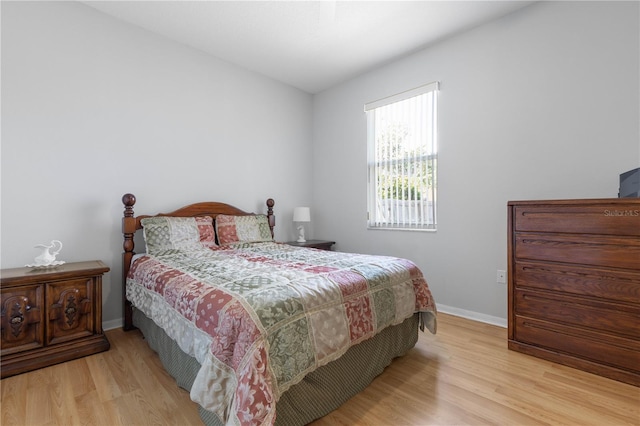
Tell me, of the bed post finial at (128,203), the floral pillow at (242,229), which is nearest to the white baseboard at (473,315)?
the floral pillow at (242,229)

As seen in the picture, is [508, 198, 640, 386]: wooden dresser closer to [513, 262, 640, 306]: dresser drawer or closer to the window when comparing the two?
[513, 262, 640, 306]: dresser drawer

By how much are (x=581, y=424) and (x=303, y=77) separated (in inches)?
152

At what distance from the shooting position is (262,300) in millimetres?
1269

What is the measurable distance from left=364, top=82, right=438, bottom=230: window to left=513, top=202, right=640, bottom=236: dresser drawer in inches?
38.7

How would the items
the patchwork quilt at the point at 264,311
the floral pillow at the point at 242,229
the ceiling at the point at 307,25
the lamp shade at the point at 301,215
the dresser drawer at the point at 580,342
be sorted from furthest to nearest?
the lamp shade at the point at 301,215 → the floral pillow at the point at 242,229 → the ceiling at the point at 307,25 → the dresser drawer at the point at 580,342 → the patchwork quilt at the point at 264,311

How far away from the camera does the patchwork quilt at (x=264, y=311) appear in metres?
1.14

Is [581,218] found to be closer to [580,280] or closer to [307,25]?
[580,280]

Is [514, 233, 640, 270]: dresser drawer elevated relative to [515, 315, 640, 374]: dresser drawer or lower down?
elevated

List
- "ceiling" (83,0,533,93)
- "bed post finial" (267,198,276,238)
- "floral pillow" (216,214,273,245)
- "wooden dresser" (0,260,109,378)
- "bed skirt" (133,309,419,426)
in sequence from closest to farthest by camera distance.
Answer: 1. "bed skirt" (133,309,419,426)
2. "wooden dresser" (0,260,109,378)
3. "ceiling" (83,0,533,93)
4. "floral pillow" (216,214,273,245)
5. "bed post finial" (267,198,276,238)

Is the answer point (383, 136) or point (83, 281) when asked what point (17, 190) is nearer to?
point (83, 281)

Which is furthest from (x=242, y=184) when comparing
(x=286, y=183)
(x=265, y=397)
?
(x=265, y=397)

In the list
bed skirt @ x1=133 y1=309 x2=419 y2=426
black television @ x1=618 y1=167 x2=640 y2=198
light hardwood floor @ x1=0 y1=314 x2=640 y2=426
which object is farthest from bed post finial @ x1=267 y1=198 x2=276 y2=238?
black television @ x1=618 y1=167 x2=640 y2=198

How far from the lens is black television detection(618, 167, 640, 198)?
66.5 inches

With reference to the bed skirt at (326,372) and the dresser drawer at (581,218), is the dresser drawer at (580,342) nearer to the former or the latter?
the dresser drawer at (581,218)
